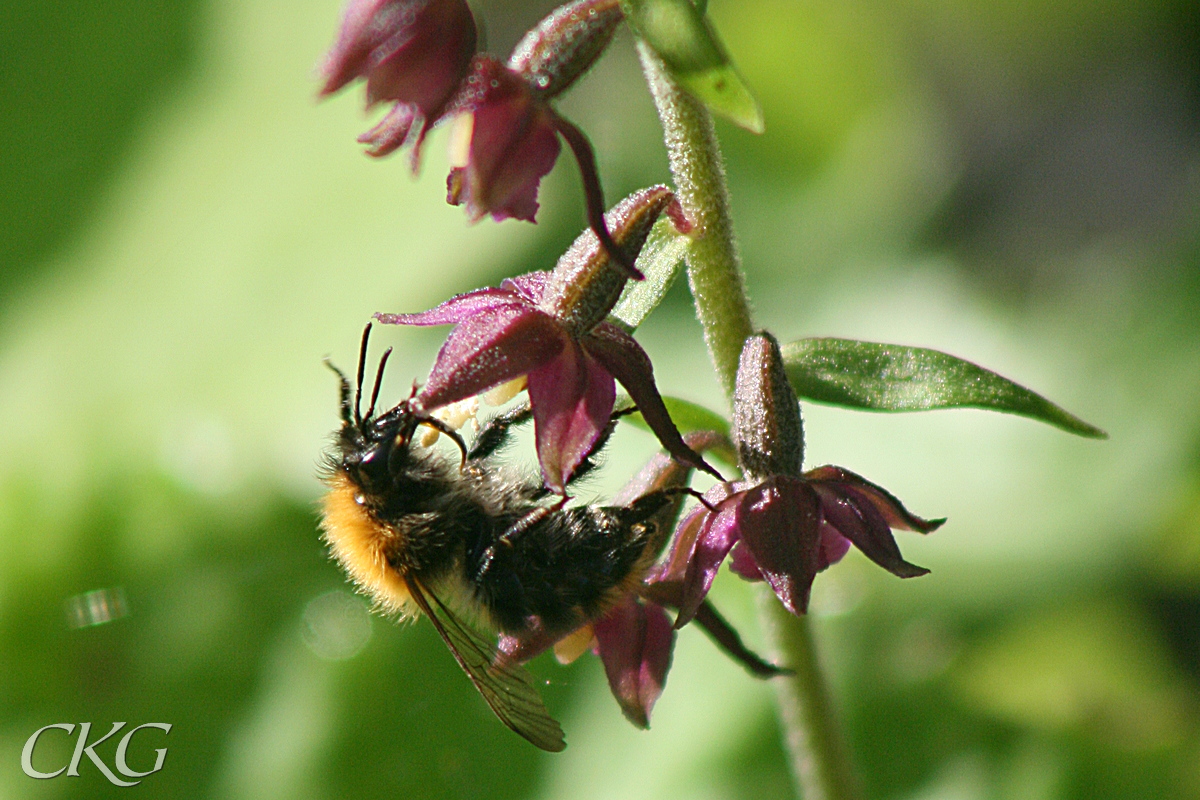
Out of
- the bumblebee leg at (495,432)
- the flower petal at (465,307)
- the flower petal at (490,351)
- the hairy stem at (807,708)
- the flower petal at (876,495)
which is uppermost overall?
the flower petal at (465,307)


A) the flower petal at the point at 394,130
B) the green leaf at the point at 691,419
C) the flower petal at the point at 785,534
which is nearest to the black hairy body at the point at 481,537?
the green leaf at the point at 691,419

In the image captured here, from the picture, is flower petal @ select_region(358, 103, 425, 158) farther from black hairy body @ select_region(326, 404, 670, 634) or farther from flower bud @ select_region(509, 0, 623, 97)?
black hairy body @ select_region(326, 404, 670, 634)

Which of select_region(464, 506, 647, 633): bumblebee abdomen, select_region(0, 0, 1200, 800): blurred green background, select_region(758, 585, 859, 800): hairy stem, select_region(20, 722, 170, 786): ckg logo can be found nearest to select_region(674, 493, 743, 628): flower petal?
select_region(464, 506, 647, 633): bumblebee abdomen

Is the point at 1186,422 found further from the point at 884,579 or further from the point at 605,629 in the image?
the point at 605,629

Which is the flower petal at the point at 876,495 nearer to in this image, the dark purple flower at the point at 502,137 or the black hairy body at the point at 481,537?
the black hairy body at the point at 481,537

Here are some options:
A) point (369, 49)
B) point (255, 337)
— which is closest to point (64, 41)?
point (255, 337)

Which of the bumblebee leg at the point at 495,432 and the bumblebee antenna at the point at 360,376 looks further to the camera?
the bumblebee leg at the point at 495,432
